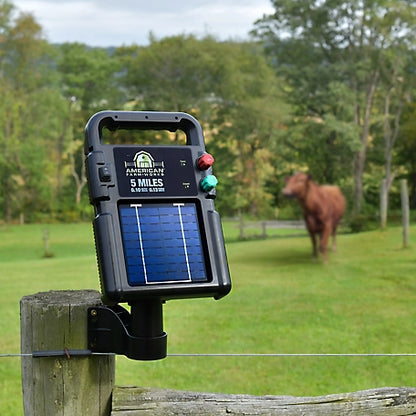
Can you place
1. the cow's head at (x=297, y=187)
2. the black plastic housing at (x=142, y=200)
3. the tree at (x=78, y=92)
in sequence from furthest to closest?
1. the tree at (x=78, y=92)
2. the cow's head at (x=297, y=187)
3. the black plastic housing at (x=142, y=200)

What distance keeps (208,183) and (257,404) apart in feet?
1.88

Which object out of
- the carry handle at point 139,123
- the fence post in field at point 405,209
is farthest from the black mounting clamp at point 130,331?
the fence post in field at point 405,209

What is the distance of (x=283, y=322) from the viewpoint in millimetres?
7129

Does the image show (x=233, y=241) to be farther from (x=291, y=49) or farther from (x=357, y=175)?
(x=291, y=49)

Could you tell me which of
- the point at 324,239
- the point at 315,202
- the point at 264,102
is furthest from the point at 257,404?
the point at 264,102

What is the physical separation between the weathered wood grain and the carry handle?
0.60 meters

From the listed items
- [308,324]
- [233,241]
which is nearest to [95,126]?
[308,324]

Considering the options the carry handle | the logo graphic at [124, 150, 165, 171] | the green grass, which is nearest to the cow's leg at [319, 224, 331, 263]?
the green grass

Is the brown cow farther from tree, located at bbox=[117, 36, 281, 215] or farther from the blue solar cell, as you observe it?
tree, located at bbox=[117, 36, 281, 215]

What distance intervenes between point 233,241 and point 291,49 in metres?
9.12

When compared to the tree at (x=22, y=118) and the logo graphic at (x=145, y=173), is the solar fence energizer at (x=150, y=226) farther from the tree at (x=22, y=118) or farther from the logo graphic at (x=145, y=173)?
the tree at (x=22, y=118)

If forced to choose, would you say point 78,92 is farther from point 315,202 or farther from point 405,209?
point 405,209

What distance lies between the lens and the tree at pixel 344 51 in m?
22.3

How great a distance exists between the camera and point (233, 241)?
59.8ft
